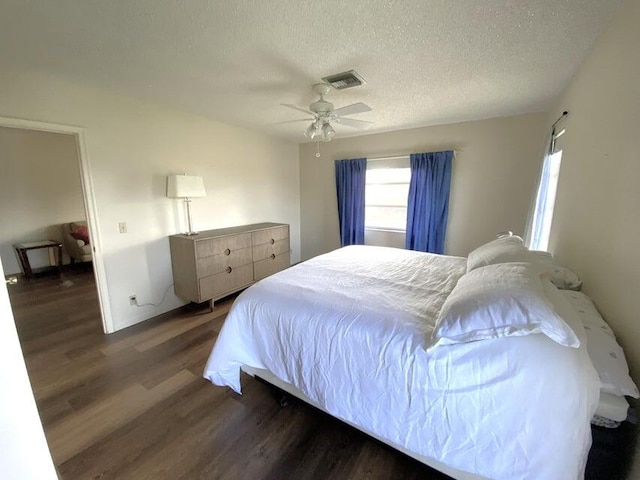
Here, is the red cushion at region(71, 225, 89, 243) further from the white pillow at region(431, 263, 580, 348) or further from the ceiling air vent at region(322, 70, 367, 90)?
the white pillow at region(431, 263, 580, 348)

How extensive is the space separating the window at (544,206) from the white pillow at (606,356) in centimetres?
153

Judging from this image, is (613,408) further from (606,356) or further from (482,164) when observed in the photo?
(482,164)

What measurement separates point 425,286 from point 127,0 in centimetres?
235

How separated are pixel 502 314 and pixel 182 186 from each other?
3008 mm

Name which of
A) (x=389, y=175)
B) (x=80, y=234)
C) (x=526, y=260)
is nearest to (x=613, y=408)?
(x=526, y=260)

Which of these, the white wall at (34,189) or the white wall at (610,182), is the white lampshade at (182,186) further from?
the white wall at (610,182)

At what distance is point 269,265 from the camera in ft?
12.5

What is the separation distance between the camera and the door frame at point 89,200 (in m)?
2.15

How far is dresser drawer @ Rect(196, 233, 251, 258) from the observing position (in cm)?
287

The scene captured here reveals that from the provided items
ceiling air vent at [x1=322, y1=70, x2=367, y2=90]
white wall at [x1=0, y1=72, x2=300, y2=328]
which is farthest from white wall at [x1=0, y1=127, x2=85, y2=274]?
ceiling air vent at [x1=322, y1=70, x2=367, y2=90]

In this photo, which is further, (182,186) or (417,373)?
(182,186)

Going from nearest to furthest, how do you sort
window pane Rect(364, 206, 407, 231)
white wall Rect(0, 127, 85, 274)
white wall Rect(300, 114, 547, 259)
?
white wall Rect(300, 114, 547, 259)
window pane Rect(364, 206, 407, 231)
white wall Rect(0, 127, 85, 274)

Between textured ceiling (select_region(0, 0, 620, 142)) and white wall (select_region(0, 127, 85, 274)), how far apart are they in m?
3.34

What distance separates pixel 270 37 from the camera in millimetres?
1557
